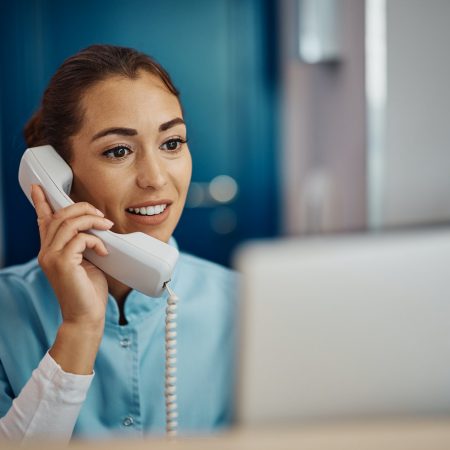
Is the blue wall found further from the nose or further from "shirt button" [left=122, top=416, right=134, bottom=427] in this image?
"shirt button" [left=122, top=416, right=134, bottom=427]

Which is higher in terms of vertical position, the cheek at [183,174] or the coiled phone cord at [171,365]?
the cheek at [183,174]

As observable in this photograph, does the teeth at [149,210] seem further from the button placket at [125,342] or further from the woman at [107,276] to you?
the button placket at [125,342]

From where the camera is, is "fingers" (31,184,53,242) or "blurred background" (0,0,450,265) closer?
"fingers" (31,184,53,242)

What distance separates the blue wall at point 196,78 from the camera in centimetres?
78

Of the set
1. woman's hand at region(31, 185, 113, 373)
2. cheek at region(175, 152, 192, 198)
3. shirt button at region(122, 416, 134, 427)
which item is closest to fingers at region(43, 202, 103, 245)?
woman's hand at region(31, 185, 113, 373)

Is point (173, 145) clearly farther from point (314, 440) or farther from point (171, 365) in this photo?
point (314, 440)

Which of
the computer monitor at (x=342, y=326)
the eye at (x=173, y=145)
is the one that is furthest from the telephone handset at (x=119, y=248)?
the computer monitor at (x=342, y=326)

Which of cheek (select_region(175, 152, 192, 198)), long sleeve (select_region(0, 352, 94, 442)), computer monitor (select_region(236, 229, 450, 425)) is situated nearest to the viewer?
computer monitor (select_region(236, 229, 450, 425))

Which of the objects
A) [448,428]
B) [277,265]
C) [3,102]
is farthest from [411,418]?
[3,102]

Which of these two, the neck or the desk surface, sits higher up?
the neck

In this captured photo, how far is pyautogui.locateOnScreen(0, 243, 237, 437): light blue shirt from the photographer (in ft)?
2.34

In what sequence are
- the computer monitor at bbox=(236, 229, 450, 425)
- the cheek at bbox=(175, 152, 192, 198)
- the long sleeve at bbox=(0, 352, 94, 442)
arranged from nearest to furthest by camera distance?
the computer monitor at bbox=(236, 229, 450, 425)
the long sleeve at bbox=(0, 352, 94, 442)
the cheek at bbox=(175, 152, 192, 198)

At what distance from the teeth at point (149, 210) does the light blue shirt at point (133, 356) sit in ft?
0.23

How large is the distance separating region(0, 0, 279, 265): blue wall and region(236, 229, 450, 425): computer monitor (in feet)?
1.09
